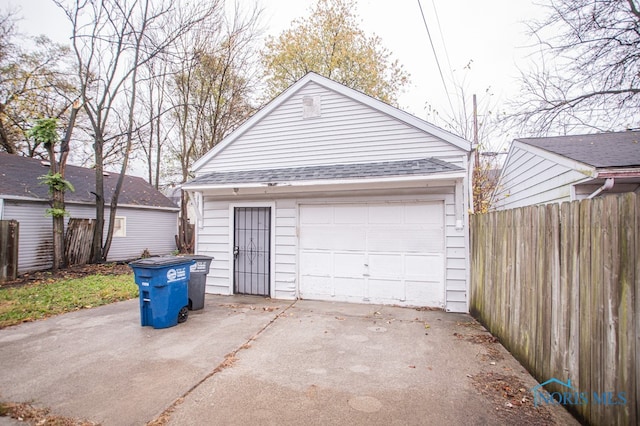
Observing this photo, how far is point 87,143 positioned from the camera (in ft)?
67.9

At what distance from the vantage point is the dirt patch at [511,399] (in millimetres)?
2729

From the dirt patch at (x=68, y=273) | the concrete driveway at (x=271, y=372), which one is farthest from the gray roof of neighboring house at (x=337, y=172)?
the dirt patch at (x=68, y=273)

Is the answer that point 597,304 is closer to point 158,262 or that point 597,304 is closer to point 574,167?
point 574,167

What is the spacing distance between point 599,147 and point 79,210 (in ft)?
58.7

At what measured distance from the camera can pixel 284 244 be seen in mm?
7391

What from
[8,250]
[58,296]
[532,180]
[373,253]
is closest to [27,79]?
[8,250]

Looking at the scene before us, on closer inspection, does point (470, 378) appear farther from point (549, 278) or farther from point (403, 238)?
point (403, 238)

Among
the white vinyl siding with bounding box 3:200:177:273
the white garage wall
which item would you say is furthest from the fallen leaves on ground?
the white vinyl siding with bounding box 3:200:177:273

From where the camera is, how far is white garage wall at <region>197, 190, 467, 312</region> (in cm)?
622

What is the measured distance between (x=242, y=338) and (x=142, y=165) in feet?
74.4

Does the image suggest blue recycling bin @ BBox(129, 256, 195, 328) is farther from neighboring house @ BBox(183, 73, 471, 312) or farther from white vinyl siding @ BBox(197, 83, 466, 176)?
white vinyl siding @ BBox(197, 83, 466, 176)

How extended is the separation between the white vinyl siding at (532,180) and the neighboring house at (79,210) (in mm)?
15797

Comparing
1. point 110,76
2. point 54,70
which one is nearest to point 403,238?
point 110,76

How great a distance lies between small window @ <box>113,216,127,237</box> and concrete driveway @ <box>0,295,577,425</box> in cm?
1109
